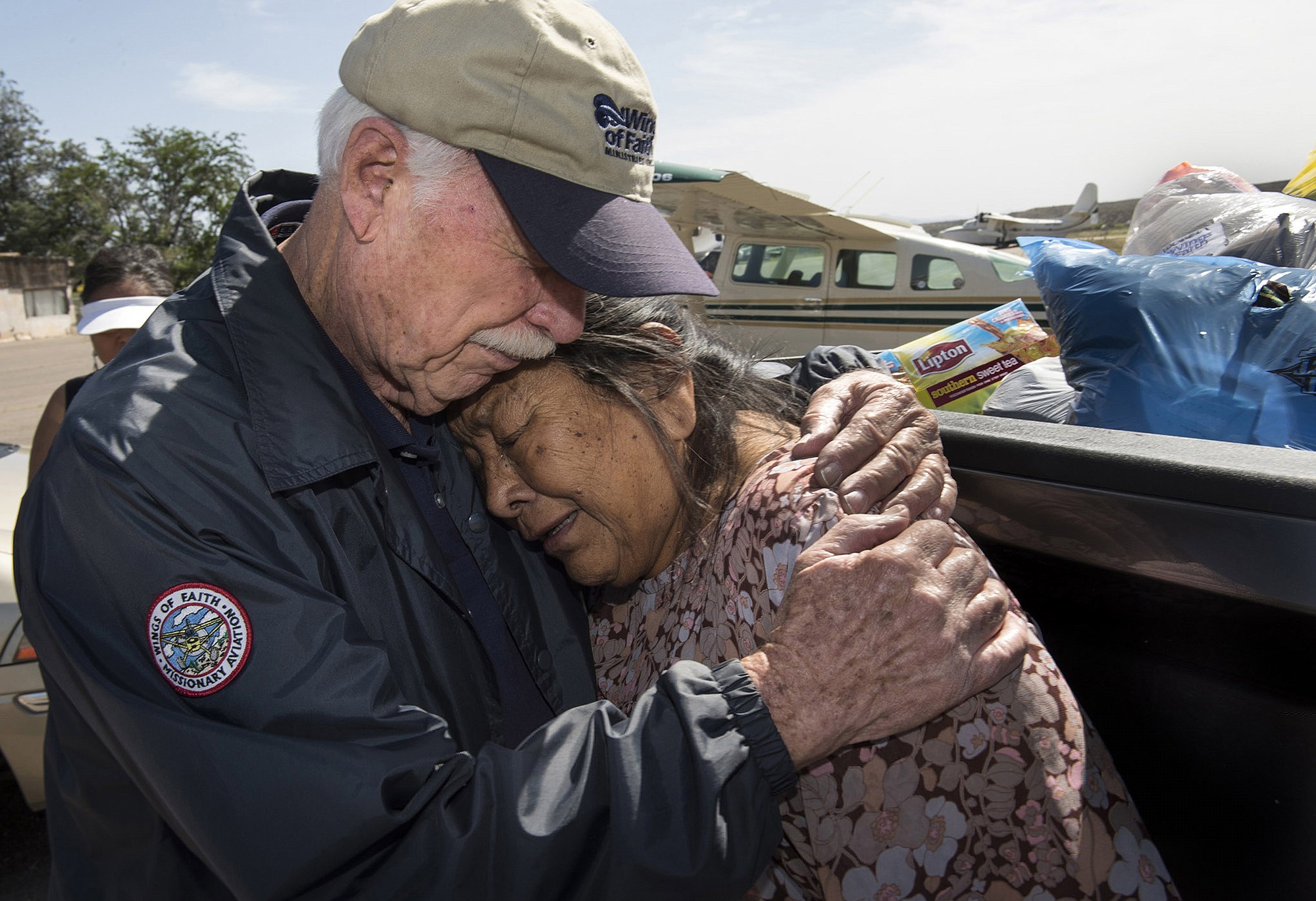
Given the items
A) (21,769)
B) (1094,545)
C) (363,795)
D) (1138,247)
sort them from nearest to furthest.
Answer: (363,795) → (1094,545) → (1138,247) → (21,769)

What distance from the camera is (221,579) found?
110 cm

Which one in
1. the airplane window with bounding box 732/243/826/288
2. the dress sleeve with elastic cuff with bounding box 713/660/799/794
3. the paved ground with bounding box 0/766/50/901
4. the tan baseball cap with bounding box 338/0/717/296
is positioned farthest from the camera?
the airplane window with bounding box 732/243/826/288

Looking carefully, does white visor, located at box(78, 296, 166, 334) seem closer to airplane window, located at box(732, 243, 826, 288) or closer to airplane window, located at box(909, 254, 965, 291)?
airplane window, located at box(909, 254, 965, 291)

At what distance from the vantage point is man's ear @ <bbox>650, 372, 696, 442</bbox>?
1811 mm

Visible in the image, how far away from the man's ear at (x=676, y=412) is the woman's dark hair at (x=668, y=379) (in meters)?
0.01

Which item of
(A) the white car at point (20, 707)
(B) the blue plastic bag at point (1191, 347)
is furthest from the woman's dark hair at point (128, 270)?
(B) the blue plastic bag at point (1191, 347)

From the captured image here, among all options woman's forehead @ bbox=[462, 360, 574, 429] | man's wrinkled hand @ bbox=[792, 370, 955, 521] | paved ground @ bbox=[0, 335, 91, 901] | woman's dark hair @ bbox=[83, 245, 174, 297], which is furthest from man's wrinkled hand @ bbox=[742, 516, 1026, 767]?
woman's dark hair @ bbox=[83, 245, 174, 297]

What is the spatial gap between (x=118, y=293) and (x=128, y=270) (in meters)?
0.14

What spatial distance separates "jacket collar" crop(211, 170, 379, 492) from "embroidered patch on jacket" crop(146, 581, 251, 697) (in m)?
0.19

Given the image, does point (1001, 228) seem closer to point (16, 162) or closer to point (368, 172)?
point (368, 172)

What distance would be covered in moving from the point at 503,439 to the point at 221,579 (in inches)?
30.0

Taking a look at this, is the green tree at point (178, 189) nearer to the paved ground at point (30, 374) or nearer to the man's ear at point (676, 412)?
the paved ground at point (30, 374)

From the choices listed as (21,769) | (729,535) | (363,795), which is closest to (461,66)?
(729,535)

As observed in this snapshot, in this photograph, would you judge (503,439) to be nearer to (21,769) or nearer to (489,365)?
(489,365)
